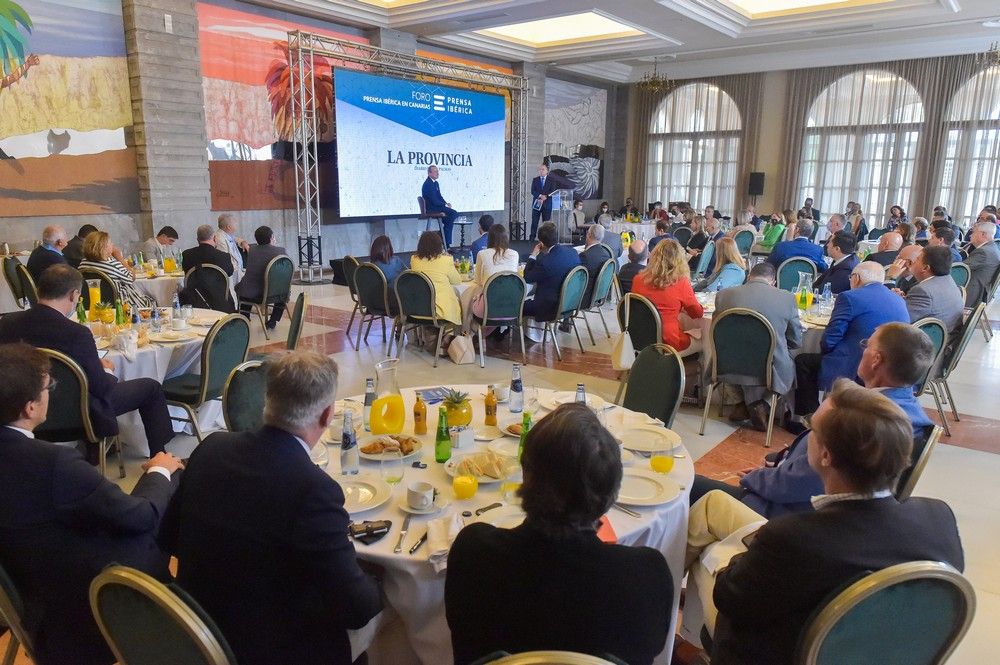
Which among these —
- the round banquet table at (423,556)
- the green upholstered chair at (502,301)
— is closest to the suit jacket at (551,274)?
the green upholstered chair at (502,301)

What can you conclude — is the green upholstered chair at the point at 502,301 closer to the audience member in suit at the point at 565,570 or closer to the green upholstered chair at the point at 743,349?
the green upholstered chair at the point at 743,349

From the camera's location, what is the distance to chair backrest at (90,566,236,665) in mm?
1311

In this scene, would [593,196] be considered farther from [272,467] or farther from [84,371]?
[272,467]

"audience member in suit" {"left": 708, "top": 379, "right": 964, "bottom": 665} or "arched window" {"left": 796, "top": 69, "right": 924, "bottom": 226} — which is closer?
"audience member in suit" {"left": 708, "top": 379, "right": 964, "bottom": 665}

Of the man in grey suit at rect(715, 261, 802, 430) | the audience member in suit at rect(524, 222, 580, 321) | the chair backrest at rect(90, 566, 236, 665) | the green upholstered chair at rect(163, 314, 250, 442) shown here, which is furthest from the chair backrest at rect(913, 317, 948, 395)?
the chair backrest at rect(90, 566, 236, 665)

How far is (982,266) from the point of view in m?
6.81

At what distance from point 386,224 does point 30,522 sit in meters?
11.2

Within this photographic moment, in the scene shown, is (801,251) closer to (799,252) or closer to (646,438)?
(799,252)

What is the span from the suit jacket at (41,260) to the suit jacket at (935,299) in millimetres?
6955

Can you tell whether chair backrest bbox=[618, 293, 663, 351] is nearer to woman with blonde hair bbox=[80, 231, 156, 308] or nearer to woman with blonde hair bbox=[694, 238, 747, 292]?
woman with blonde hair bbox=[694, 238, 747, 292]

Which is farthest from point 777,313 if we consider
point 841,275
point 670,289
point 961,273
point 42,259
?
point 42,259

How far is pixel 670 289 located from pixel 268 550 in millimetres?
3960

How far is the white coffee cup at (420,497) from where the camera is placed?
1988mm

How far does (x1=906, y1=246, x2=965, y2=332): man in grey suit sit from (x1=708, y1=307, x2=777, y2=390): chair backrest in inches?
47.2
